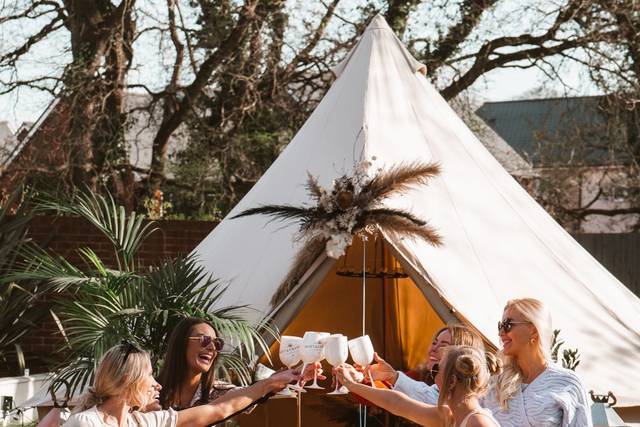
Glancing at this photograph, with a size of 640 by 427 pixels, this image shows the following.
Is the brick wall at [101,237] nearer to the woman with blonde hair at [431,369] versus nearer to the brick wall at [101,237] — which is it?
the brick wall at [101,237]

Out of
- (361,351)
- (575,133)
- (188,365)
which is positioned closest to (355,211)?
(361,351)

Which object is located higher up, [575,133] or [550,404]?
[575,133]

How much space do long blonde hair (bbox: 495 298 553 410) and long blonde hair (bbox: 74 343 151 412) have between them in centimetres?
126

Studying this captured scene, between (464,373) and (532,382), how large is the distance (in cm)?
53

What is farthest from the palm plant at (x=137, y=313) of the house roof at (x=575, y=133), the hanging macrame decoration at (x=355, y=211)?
the house roof at (x=575, y=133)

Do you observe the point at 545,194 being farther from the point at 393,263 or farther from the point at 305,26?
the point at 393,263

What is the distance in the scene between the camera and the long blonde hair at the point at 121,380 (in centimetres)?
329

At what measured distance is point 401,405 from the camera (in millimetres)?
3684

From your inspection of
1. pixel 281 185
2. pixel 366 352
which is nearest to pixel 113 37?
pixel 281 185

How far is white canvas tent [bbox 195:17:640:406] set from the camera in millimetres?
6137

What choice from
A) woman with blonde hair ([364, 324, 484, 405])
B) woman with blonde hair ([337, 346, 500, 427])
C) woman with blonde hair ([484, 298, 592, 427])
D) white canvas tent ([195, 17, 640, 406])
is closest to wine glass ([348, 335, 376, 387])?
woman with blonde hair ([364, 324, 484, 405])

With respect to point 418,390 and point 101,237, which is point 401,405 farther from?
point 101,237

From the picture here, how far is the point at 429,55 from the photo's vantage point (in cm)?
1265

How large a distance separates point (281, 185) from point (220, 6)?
5.11 metres
